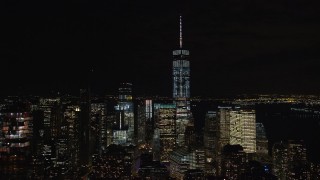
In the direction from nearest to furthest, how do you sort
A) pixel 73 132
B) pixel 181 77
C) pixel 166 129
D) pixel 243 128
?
pixel 73 132
pixel 243 128
pixel 166 129
pixel 181 77

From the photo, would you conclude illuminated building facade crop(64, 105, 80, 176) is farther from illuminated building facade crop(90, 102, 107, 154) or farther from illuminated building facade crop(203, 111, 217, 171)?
illuminated building facade crop(203, 111, 217, 171)

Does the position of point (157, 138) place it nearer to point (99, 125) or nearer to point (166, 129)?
point (166, 129)

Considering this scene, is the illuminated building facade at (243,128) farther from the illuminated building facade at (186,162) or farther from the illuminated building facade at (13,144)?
the illuminated building facade at (13,144)

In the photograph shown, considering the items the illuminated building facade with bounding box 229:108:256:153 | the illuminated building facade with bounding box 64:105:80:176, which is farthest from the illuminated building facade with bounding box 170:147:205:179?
the illuminated building facade with bounding box 64:105:80:176

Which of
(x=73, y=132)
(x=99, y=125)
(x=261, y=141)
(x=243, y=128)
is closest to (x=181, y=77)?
(x=243, y=128)

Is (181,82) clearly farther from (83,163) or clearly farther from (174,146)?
(83,163)

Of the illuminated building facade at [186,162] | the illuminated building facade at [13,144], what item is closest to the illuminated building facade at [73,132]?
the illuminated building facade at [186,162]

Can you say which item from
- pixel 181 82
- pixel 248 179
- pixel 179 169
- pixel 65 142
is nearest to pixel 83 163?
pixel 65 142

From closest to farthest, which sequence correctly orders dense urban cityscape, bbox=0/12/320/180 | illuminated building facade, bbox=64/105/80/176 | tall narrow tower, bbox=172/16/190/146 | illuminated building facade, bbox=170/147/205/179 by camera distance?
dense urban cityscape, bbox=0/12/320/180
illuminated building facade, bbox=64/105/80/176
illuminated building facade, bbox=170/147/205/179
tall narrow tower, bbox=172/16/190/146
